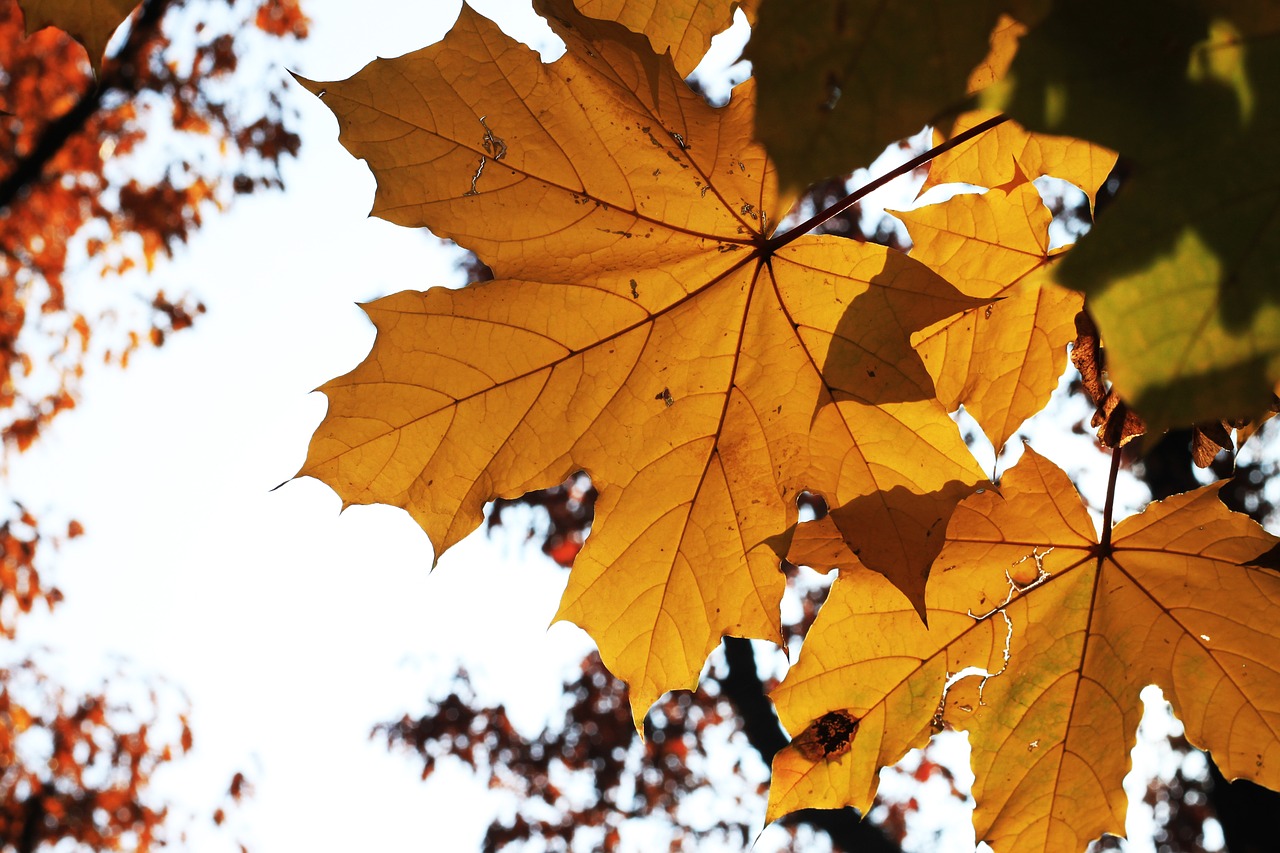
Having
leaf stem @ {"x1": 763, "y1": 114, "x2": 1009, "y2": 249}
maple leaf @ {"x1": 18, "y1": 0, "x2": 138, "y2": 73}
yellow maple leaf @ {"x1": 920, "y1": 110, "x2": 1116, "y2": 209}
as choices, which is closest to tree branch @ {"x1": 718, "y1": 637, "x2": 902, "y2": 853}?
yellow maple leaf @ {"x1": 920, "y1": 110, "x2": 1116, "y2": 209}

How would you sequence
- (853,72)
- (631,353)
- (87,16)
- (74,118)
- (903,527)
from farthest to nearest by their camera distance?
(74,118) → (631,353) → (903,527) → (87,16) → (853,72)

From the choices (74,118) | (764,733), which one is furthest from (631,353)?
(74,118)

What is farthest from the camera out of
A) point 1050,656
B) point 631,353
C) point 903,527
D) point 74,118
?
point 74,118

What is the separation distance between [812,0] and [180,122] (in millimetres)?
9164

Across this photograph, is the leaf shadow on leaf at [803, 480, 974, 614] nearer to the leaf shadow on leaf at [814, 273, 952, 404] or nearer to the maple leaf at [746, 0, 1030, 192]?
the leaf shadow on leaf at [814, 273, 952, 404]

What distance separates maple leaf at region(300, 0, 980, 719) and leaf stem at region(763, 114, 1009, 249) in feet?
0.04

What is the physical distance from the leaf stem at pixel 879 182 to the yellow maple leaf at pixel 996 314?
0.76 feet

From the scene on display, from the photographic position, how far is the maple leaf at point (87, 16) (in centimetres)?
72

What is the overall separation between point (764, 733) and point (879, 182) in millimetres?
7184

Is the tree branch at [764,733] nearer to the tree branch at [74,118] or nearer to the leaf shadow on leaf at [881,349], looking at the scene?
the leaf shadow on leaf at [881,349]

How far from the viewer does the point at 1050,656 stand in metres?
1.25

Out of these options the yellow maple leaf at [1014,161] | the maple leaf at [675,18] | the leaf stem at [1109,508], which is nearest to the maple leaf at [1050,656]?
the leaf stem at [1109,508]

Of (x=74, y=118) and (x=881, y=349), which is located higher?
(x=74, y=118)

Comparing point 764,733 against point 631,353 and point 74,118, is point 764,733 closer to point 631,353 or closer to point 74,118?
point 631,353
